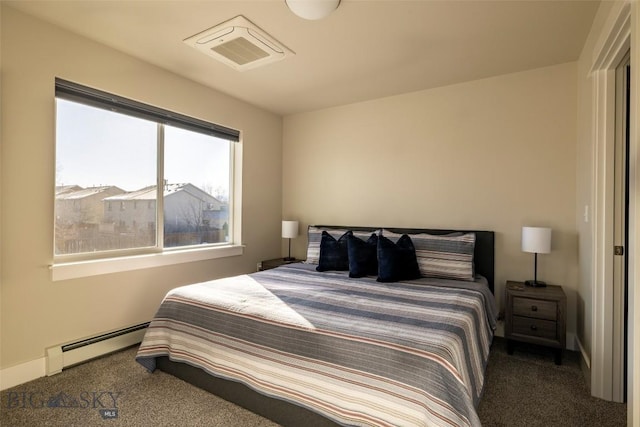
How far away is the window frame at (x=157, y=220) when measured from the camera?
2518 millimetres

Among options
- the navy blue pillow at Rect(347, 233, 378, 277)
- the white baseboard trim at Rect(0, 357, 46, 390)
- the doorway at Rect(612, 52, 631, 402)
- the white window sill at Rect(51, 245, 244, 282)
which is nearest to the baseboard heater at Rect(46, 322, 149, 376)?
the white baseboard trim at Rect(0, 357, 46, 390)

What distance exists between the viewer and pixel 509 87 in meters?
3.12

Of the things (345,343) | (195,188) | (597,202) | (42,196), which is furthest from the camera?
(195,188)

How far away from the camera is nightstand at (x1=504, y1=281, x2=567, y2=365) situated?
2568 millimetres

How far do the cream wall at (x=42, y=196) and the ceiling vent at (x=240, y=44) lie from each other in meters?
0.78

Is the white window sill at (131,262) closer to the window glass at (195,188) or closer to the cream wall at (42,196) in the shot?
the cream wall at (42,196)

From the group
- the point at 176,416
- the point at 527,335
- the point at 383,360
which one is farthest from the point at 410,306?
the point at 176,416

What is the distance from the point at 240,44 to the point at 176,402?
8.33 ft

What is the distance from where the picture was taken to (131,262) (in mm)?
2877

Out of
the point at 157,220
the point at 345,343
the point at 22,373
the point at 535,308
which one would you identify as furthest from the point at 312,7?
the point at 22,373

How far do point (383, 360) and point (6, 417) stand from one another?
2.21 metres

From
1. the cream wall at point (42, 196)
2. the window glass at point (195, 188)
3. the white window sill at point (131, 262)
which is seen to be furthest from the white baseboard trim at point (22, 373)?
the window glass at point (195, 188)

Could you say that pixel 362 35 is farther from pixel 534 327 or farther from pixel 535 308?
pixel 534 327

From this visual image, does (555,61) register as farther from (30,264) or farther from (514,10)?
(30,264)
